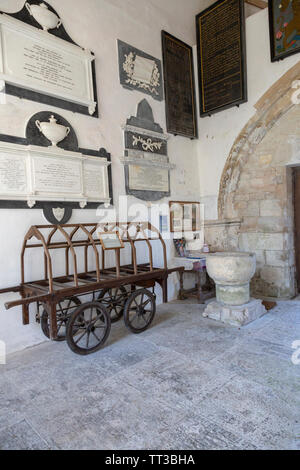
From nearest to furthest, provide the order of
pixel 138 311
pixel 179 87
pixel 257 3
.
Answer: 1. pixel 138 311
2. pixel 179 87
3. pixel 257 3

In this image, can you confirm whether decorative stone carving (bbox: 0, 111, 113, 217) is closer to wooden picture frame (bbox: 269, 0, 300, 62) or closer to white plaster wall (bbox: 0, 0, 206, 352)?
white plaster wall (bbox: 0, 0, 206, 352)

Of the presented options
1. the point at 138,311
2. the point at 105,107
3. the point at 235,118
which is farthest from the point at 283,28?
the point at 138,311

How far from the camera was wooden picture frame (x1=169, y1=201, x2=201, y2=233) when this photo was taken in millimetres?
4746

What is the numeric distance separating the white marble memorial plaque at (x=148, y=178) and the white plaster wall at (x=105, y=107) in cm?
17

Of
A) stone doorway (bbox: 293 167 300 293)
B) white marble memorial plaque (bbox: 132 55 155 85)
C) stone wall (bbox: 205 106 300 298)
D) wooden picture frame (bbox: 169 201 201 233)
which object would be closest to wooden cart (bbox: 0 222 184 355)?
wooden picture frame (bbox: 169 201 201 233)

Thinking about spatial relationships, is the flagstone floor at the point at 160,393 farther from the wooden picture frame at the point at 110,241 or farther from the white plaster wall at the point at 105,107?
the wooden picture frame at the point at 110,241

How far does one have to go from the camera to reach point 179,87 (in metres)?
4.86

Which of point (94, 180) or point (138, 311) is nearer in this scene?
point (138, 311)

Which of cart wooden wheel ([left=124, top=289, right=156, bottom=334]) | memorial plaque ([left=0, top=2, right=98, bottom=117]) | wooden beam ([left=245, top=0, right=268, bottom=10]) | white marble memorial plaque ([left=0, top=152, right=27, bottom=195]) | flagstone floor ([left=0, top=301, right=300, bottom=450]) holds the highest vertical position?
wooden beam ([left=245, top=0, right=268, bottom=10])

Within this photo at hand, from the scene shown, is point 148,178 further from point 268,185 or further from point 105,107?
point 268,185

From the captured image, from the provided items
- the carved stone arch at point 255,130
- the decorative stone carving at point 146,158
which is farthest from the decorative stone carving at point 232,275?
the carved stone arch at point 255,130

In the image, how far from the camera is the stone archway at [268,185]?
168 inches

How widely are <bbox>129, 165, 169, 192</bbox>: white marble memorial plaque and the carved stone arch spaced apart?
1.07 metres

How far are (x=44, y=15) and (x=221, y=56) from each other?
280 centimetres
